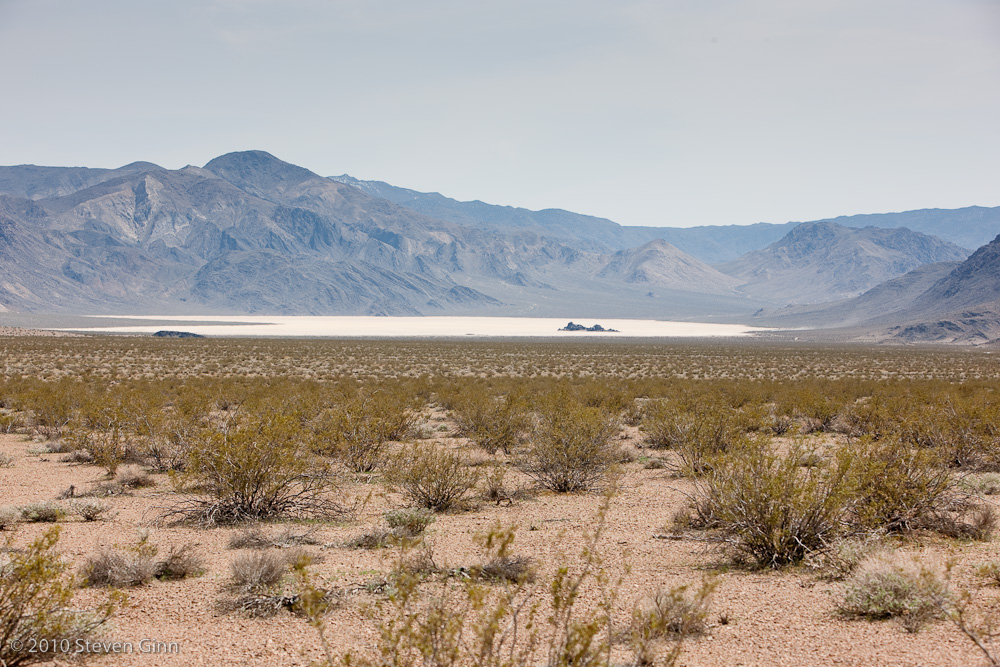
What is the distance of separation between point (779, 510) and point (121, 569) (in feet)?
23.5

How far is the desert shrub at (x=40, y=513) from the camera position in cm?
977

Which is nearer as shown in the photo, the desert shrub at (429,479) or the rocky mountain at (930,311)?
the desert shrub at (429,479)

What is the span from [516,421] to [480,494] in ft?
16.4

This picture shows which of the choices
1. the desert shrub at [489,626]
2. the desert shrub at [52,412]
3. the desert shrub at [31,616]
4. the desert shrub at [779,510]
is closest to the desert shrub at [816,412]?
the desert shrub at [779,510]

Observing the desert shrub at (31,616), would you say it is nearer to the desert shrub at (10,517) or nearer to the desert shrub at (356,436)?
the desert shrub at (10,517)

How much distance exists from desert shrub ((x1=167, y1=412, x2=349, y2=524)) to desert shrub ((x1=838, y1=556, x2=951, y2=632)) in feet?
22.9

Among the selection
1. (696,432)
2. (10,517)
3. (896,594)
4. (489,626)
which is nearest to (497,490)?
(696,432)

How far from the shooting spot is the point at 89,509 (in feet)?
32.9

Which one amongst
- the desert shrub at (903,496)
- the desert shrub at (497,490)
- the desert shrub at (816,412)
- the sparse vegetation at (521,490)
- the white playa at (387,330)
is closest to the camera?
the sparse vegetation at (521,490)

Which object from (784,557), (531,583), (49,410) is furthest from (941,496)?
(49,410)

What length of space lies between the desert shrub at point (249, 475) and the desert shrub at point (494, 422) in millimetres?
5514

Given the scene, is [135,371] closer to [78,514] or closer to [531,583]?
[78,514]

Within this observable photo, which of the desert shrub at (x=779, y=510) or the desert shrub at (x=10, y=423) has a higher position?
the desert shrub at (x=779, y=510)

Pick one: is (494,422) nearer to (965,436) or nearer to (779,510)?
(779,510)
